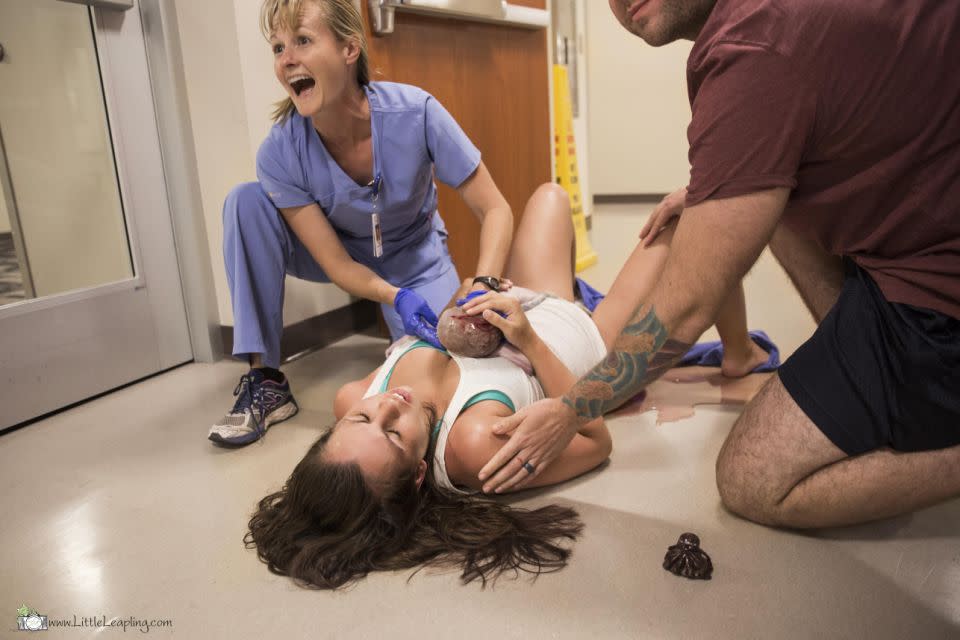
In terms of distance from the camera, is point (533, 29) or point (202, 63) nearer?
point (202, 63)

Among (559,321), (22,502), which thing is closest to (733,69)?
(559,321)

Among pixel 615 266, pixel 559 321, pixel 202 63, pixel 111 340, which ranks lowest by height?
pixel 615 266

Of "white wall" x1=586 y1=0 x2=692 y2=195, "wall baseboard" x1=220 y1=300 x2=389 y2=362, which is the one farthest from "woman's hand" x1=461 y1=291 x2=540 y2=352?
"white wall" x1=586 y1=0 x2=692 y2=195

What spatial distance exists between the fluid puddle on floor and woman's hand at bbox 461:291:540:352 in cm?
38

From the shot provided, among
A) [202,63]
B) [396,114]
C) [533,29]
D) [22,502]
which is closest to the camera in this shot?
[22,502]

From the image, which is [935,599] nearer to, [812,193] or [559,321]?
[812,193]

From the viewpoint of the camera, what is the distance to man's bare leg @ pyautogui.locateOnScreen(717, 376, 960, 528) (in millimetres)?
1068

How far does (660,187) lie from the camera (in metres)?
4.40

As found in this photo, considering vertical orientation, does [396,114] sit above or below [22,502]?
above

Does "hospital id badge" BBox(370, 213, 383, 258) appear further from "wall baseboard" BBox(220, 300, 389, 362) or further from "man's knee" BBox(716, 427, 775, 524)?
"man's knee" BBox(716, 427, 775, 524)

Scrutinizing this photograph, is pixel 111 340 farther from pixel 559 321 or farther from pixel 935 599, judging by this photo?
pixel 935 599

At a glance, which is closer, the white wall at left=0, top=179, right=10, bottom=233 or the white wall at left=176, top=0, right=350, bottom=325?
the white wall at left=0, top=179, right=10, bottom=233

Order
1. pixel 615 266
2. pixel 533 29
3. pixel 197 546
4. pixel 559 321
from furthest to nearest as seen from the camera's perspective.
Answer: pixel 615 266 < pixel 533 29 < pixel 559 321 < pixel 197 546

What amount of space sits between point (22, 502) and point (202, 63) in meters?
1.19
